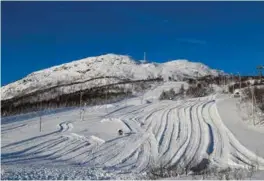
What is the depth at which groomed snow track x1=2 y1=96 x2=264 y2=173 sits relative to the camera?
1035 inches

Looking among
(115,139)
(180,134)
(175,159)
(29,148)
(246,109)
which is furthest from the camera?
(246,109)

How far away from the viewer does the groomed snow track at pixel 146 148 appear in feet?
86.2

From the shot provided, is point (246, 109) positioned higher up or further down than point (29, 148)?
higher up

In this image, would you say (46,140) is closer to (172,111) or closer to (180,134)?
(180,134)

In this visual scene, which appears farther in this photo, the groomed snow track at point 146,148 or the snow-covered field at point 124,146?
the groomed snow track at point 146,148

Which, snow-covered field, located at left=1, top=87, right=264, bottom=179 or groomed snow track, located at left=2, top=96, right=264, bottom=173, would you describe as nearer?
snow-covered field, located at left=1, top=87, right=264, bottom=179

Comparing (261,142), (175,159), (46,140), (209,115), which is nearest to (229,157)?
(175,159)

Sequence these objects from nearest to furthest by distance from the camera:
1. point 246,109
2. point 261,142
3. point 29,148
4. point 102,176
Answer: point 102,176
point 29,148
point 261,142
point 246,109

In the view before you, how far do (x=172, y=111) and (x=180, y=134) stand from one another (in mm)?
18948

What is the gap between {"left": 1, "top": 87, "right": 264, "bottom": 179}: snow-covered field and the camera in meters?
22.7

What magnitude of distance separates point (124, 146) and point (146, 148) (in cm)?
207

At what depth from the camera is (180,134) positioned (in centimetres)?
3900

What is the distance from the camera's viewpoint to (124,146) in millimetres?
32656

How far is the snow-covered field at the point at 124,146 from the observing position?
22656 millimetres
